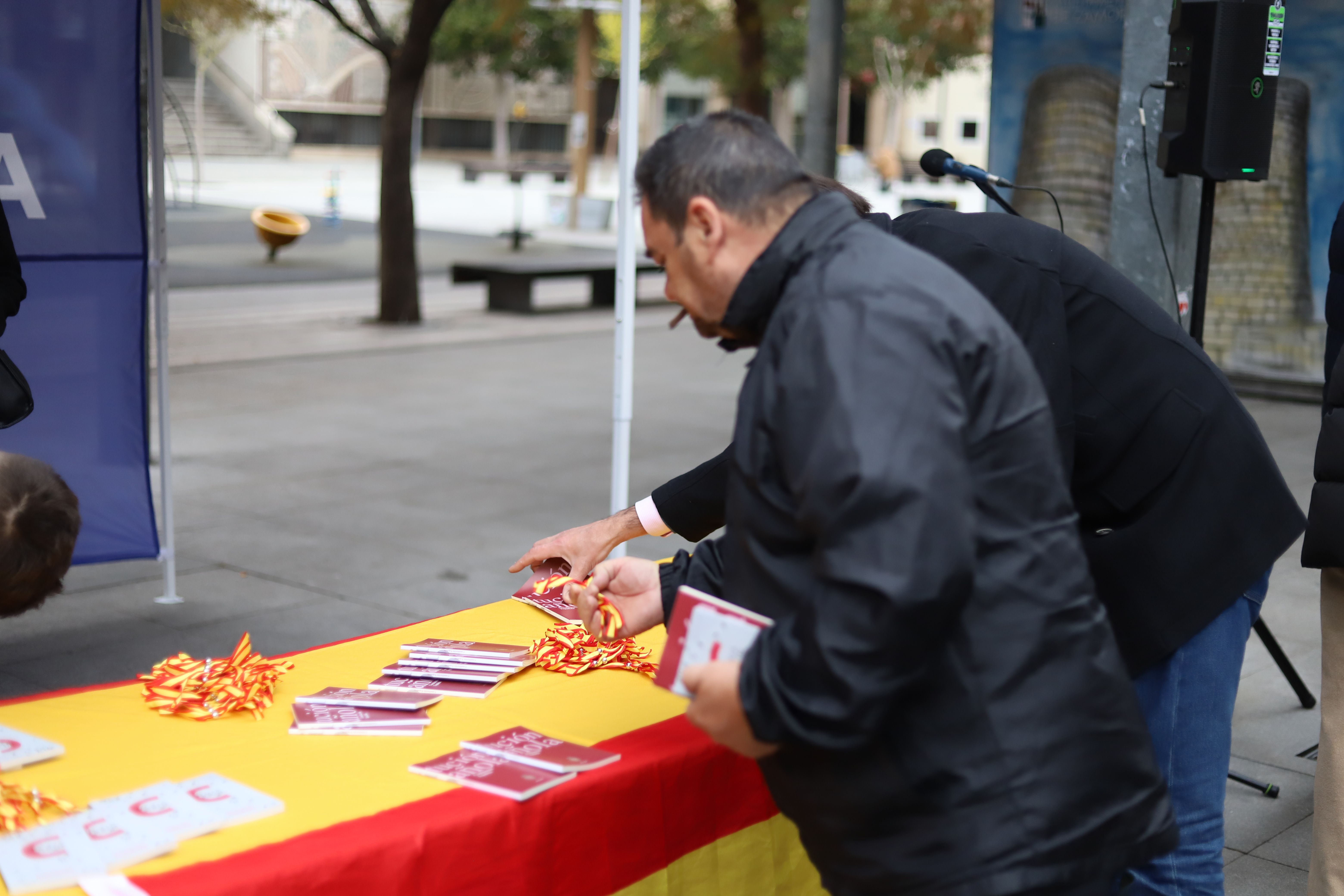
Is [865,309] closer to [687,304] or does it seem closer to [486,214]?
[687,304]

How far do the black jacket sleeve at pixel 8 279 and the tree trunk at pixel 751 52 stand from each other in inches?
389

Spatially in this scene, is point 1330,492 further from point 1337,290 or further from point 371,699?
point 371,699

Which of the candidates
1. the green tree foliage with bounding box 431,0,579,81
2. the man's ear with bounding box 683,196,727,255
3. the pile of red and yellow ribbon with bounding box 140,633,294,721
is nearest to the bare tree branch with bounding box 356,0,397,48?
the pile of red and yellow ribbon with bounding box 140,633,294,721

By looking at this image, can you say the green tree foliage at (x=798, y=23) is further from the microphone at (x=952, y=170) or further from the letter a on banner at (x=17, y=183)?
the microphone at (x=952, y=170)

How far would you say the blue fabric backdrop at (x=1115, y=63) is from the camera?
32.4 feet

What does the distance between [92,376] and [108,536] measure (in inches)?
22.4

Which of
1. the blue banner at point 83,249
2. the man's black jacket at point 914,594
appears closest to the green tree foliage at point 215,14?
the blue banner at point 83,249

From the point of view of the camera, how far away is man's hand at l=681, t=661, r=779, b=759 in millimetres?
1619

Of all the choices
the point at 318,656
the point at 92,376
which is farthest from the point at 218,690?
the point at 92,376

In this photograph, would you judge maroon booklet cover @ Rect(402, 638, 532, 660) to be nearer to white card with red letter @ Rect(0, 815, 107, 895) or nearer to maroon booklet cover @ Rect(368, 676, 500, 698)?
maroon booklet cover @ Rect(368, 676, 500, 698)

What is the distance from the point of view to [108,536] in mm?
5039

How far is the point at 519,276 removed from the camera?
1428cm

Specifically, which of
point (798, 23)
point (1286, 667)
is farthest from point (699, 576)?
point (798, 23)

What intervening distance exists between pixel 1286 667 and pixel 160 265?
4014 mm
